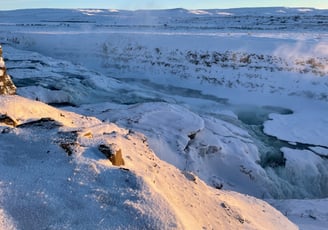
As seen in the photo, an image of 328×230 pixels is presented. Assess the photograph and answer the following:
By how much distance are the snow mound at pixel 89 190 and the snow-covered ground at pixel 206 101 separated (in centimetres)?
5

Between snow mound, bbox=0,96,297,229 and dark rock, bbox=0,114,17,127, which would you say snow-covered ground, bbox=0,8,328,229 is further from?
dark rock, bbox=0,114,17,127

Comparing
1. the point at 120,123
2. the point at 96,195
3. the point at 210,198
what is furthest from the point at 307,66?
the point at 96,195

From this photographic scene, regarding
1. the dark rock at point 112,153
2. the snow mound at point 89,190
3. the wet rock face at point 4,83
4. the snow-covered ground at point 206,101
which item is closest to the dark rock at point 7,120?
the snow mound at point 89,190

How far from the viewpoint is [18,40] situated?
93.3 ft

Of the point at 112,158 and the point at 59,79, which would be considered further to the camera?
the point at 59,79

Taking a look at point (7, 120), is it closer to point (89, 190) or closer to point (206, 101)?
point (89, 190)

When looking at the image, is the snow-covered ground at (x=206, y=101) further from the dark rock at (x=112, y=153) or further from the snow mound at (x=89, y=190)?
the dark rock at (x=112, y=153)

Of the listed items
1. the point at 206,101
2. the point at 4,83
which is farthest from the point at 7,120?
the point at 206,101

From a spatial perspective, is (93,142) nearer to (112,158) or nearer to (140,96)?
(112,158)

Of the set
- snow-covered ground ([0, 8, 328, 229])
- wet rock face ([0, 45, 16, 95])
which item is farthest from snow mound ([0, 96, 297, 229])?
wet rock face ([0, 45, 16, 95])

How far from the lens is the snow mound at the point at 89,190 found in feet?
13.2

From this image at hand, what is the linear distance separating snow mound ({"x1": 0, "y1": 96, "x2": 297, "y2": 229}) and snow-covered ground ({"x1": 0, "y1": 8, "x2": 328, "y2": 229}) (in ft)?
0.15

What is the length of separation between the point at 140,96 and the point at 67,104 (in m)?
2.79

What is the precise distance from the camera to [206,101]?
16.1m
